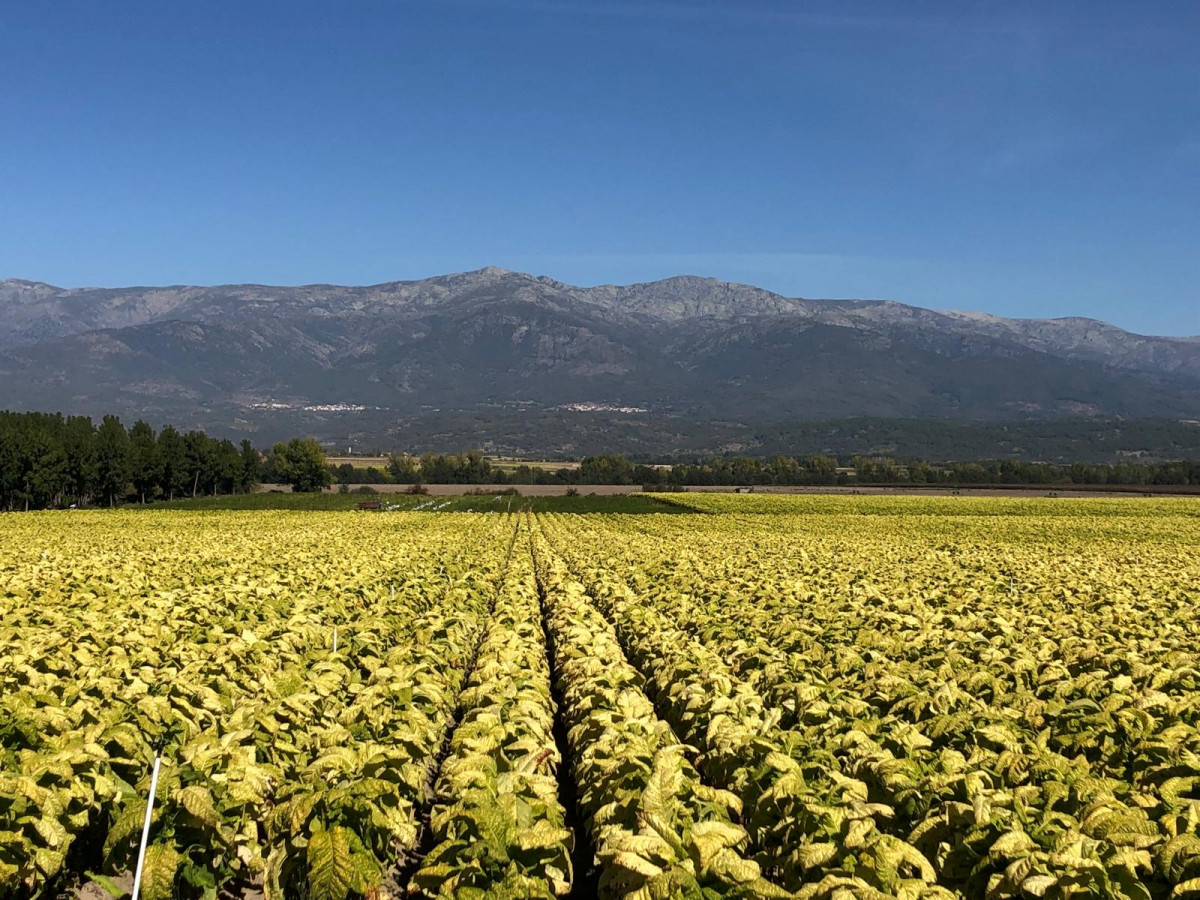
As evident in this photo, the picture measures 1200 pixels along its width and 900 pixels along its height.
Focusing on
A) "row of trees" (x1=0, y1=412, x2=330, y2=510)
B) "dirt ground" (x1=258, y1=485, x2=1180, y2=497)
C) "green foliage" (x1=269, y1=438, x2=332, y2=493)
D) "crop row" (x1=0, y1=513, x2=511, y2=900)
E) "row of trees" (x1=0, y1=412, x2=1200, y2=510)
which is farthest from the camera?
"green foliage" (x1=269, y1=438, x2=332, y2=493)

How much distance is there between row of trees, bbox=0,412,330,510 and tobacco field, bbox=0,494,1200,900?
7167 cm

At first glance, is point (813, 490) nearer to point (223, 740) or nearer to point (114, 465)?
point (114, 465)

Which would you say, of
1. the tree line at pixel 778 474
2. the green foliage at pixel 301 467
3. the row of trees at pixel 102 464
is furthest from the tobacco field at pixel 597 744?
the green foliage at pixel 301 467

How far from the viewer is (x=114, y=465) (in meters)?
92.4

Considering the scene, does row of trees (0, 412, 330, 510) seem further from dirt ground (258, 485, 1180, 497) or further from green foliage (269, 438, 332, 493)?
dirt ground (258, 485, 1180, 497)

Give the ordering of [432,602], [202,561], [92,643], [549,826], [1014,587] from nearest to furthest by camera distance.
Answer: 1. [549,826]
2. [92,643]
3. [432,602]
4. [1014,587]
5. [202,561]

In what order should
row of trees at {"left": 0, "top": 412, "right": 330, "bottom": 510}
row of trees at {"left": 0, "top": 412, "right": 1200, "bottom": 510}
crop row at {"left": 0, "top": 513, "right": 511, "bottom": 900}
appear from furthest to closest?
row of trees at {"left": 0, "top": 412, "right": 1200, "bottom": 510}
row of trees at {"left": 0, "top": 412, "right": 330, "bottom": 510}
crop row at {"left": 0, "top": 513, "right": 511, "bottom": 900}

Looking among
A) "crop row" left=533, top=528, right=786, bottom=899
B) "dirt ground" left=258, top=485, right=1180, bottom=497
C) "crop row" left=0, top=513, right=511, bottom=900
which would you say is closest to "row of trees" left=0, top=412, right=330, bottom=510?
"dirt ground" left=258, top=485, right=1180, bottom=497

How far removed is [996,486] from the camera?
12294 centimetres

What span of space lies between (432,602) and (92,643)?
595 centimetres

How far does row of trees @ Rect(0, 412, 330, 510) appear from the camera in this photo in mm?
78625

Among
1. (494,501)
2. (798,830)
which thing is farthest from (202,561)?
(494,501)

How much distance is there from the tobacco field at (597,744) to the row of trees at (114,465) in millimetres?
71671

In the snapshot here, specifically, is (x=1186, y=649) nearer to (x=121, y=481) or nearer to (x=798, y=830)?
(x=798, y=830)
